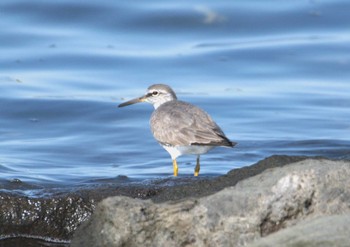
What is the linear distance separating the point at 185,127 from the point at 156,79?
522cm

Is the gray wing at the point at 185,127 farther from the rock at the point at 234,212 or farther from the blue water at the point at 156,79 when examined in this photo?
the rock at the point at 234,212

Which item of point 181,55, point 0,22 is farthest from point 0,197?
point 0,22

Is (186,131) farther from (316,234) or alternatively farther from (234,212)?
(316,234)

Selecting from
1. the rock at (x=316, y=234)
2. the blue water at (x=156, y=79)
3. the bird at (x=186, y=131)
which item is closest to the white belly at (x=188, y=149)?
the bird at (x=186, y=131)

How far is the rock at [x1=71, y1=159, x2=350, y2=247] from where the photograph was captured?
17.9 ft

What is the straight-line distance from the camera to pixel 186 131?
29.3 feet

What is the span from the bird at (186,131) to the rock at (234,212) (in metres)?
3.01

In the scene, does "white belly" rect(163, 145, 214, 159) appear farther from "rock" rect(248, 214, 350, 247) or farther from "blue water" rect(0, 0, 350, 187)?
"rock" rect(248, 214, 350, 247)

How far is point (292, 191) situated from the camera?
5.51m

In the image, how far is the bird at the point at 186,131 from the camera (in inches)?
345

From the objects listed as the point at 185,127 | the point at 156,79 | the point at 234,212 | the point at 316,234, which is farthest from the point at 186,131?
the point at 156,79

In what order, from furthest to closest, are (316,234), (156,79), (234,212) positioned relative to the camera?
1. (156,79)
2. (234,212)
3. (316,234)

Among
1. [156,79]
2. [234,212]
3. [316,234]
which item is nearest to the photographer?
[316,234]

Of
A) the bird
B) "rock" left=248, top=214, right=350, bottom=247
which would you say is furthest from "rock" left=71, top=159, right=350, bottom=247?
the bird
